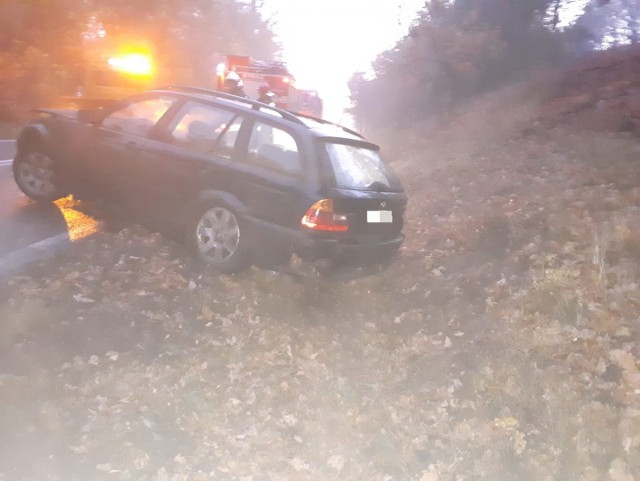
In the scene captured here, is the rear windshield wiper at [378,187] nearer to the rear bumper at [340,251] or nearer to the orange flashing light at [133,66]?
the rear bumper at [340,251]

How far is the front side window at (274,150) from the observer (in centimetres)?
587

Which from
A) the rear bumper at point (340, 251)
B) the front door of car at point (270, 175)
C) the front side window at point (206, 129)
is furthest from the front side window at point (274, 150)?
the rear bumper at point (340, 251)

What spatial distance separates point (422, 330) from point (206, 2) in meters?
32.8

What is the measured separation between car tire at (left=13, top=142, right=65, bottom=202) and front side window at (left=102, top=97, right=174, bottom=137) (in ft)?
3.49

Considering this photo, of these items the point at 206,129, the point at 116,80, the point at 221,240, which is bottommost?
the point at 221,240

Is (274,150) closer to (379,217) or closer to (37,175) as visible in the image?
(379,217)

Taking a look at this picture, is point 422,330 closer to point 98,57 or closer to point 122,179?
point 122,179

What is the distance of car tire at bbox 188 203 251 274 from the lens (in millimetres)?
6035

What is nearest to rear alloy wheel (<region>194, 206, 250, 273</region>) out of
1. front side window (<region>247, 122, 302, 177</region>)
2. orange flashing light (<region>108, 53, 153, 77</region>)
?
front side window (<region>247, 122, 302, 177</region>)

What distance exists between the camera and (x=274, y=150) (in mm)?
6035

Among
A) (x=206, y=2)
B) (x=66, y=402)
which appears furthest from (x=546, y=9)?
(x=206, y=2)

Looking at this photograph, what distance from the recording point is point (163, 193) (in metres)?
6.52

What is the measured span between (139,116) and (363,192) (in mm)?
2658

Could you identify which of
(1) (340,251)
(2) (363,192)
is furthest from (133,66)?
(1) (340,251)
